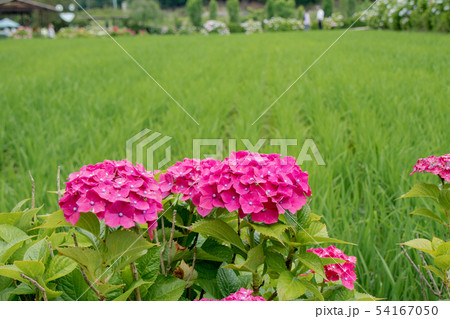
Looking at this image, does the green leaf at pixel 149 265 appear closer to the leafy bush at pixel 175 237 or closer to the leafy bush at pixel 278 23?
the leafy bush at pixel 175 237

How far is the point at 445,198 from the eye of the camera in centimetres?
81

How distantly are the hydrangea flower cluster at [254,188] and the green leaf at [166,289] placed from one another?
0.13 metres

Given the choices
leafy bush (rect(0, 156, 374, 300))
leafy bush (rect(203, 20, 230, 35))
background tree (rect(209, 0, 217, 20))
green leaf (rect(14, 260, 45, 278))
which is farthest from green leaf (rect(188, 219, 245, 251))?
leafy bush (rect(203, 20, 230, 35))

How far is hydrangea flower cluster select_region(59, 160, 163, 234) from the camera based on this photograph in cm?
59

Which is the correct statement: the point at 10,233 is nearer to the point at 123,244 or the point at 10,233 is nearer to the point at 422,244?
the point at 123,244

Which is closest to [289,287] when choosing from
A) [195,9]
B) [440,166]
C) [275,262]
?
[275,262]

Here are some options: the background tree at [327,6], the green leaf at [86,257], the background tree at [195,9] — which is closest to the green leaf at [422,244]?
the green leaf at [86,257]

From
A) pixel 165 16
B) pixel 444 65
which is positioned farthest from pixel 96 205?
pixel 444 65

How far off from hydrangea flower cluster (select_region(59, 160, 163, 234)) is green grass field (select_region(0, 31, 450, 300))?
2.38 ft

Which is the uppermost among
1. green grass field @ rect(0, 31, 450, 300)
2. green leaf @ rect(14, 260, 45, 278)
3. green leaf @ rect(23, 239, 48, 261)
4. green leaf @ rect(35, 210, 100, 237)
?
green leaf @ rect(35, 210, 100, 237)

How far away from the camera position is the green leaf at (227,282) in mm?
724

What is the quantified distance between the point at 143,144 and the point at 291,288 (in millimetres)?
1710

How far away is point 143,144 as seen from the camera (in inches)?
88.0

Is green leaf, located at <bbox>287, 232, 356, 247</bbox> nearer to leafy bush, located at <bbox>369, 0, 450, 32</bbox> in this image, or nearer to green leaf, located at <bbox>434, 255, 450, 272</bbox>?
green leaf, located at <bbox>434, 255, 450, 272</bbox>
